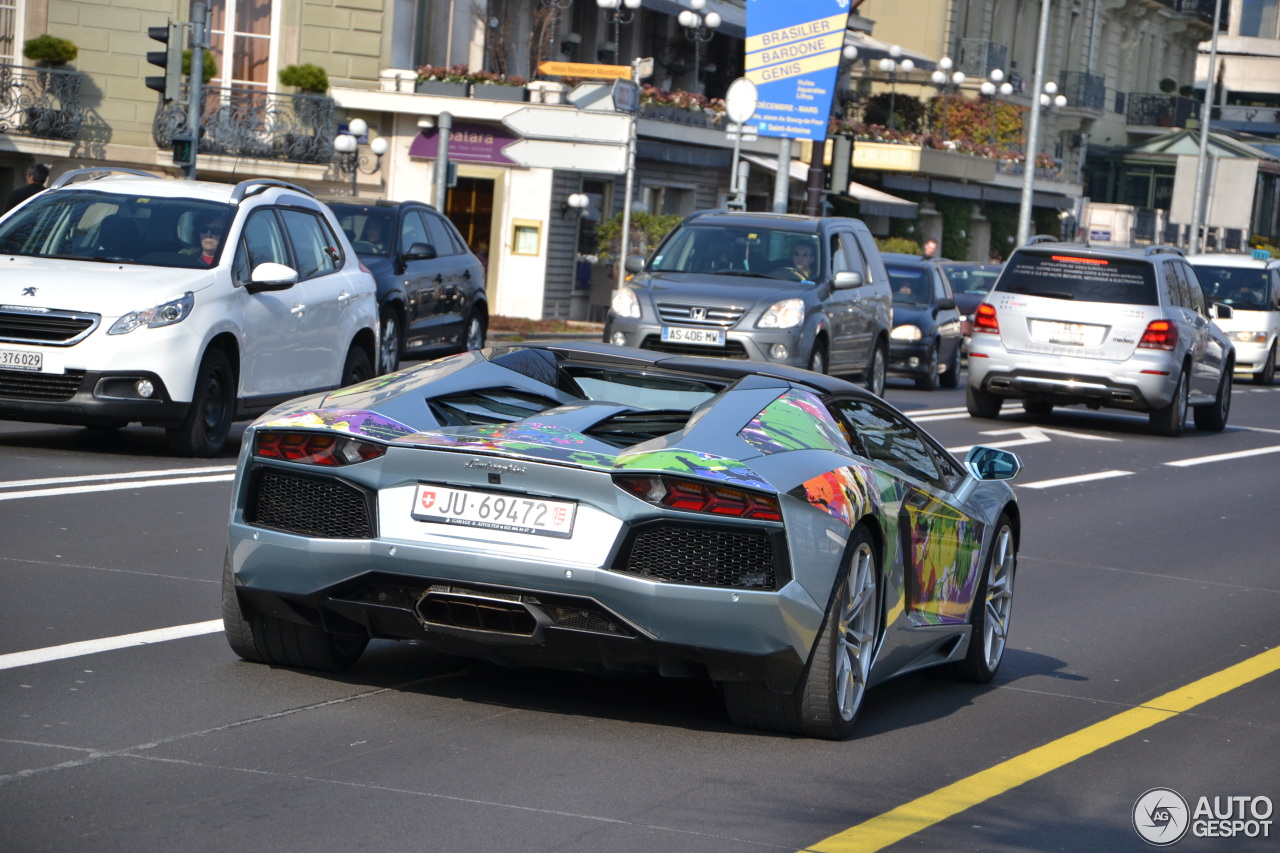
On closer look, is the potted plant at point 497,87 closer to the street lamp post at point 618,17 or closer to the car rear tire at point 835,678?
the street lamp post at point 618,17

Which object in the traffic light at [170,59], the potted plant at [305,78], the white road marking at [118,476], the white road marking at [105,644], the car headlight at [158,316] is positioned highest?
the potted plant at [305,78]

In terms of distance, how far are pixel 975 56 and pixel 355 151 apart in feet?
106

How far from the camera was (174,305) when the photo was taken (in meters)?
12.2

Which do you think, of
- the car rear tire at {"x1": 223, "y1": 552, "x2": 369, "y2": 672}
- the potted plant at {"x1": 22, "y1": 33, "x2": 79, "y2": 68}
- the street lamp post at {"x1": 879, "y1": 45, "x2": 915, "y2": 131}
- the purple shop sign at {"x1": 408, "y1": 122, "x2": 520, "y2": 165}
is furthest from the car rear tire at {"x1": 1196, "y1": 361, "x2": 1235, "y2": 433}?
the street lamp post at {"x1": 879, "y1": 45, "x2": 915, "y2": 131}

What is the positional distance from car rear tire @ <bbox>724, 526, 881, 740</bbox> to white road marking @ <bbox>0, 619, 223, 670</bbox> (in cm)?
221

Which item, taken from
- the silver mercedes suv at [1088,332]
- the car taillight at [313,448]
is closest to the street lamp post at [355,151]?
the silver mercedes suv at [1088,332]

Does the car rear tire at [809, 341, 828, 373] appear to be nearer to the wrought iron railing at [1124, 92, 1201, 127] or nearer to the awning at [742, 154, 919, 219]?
Answer: the awning at [742, 154, 919, 219]

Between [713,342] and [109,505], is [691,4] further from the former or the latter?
[109,505]

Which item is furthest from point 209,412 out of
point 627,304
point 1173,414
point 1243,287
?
point 1243,287

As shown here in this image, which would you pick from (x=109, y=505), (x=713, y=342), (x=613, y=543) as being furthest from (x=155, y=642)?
(x=713, y=342)

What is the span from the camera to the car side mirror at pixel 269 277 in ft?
42.7

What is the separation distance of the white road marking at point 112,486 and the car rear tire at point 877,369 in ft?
33.2

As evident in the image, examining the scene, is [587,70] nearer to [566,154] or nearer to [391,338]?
[566,154]

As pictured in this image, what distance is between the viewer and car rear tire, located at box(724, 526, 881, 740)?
602cm
